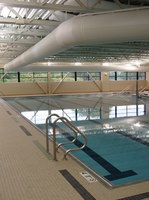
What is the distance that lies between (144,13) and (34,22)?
3.00 m

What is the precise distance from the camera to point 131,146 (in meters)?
5.95

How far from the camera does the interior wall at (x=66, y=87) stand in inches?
813

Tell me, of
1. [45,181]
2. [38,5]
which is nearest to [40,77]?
[38,5]

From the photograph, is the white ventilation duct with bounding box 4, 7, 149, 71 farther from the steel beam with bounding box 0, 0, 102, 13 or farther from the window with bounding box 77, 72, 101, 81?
the window with bounding box 77, 72, 101, 81

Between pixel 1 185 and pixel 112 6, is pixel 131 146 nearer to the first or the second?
pixel 112 6

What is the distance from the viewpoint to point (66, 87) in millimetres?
22391

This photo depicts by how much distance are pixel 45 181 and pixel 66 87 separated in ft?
63.9

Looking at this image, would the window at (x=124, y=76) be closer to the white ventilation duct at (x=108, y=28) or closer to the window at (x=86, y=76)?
the window at (x=86, y=76)

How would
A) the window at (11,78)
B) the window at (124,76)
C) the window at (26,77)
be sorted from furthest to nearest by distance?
1. the window at (124,76)
2. the window at (26,77)
3. the window at (11,78)

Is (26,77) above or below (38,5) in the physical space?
below

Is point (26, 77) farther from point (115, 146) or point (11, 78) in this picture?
point (115, 146)

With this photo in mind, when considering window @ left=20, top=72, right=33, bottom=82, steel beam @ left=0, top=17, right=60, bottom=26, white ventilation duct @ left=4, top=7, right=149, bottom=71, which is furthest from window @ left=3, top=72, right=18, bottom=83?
white ventilation duct @ left=4, top=7, right=149, bottom=71

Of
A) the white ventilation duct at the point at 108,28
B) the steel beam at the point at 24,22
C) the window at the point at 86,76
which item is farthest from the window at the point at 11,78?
the white ventilation duct at the point at 108,28

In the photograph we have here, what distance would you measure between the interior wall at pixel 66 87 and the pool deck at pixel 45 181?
1667cm
